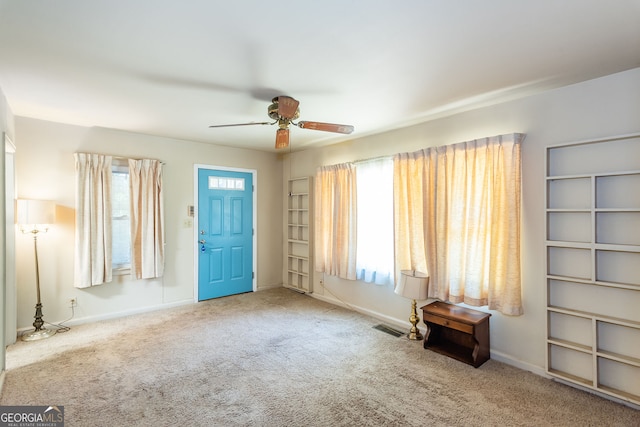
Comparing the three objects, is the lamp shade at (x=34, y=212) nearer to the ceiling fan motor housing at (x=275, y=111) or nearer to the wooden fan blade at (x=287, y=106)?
the ceiling fan motor housing at (x=275, y=111)

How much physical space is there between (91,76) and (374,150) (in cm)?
Result: 307

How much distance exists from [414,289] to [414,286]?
31 mm

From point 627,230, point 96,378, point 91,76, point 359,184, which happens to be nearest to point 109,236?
point 96,378

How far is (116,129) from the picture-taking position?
4.01 meters

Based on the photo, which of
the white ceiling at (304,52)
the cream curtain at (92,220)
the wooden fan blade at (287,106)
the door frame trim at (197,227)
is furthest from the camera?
the door frame trim at (197,227)

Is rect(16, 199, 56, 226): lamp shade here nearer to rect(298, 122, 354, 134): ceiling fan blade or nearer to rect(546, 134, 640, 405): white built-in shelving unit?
rect(298, 122, 354, 134): ceiling fan blade

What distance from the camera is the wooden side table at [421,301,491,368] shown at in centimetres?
280

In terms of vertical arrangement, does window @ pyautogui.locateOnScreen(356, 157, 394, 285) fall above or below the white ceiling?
below

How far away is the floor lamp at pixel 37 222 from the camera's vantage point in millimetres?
3150

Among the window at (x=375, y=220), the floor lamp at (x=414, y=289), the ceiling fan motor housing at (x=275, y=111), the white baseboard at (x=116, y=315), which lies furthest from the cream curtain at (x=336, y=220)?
the white baseboard at (x=116, y=315)

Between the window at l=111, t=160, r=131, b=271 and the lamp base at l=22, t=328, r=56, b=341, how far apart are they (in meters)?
0.90

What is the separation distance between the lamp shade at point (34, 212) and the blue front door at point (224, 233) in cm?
179

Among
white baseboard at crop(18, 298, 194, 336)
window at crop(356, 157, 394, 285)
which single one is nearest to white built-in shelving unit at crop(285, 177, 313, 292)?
window at crop(356, 157, 394, 285)

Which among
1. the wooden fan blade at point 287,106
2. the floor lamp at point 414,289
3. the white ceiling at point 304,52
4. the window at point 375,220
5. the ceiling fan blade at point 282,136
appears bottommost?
the floor lamp at point 414,289
